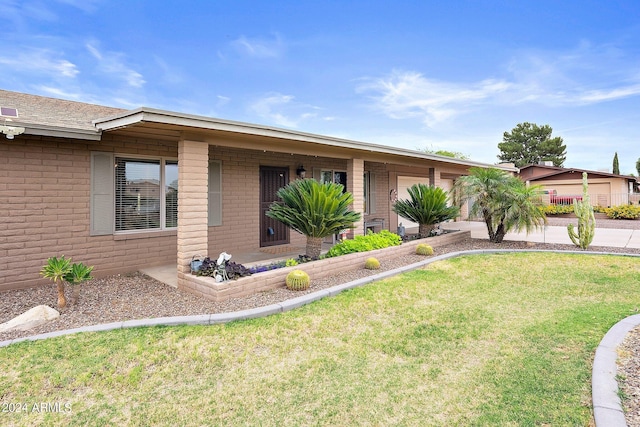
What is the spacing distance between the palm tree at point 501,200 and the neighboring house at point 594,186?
14.8 metres

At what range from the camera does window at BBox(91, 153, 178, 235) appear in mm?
6180

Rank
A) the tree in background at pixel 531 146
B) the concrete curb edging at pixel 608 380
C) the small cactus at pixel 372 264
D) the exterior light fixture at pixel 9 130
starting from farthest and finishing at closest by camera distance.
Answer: the tree in background at pixel 531 146
the small cactus at pixel 372 264
the exterior light fixture at pixel 9 130
the concrete curb edging at pixel 608 380

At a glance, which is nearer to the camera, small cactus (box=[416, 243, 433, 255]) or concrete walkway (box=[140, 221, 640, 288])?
concrete walkway (box=[140, 221, 640, 288])

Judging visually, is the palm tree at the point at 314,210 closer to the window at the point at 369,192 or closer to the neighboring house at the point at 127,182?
the neighboring house at the point at 127,182

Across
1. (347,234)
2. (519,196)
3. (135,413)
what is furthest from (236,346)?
(519,196)

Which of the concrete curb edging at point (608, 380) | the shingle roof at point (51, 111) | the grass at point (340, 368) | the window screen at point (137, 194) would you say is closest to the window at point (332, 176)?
the window screen at point (137, 194)

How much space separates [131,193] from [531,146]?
44.7m

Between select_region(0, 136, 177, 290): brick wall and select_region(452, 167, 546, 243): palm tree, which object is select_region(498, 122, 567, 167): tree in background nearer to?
select_region(452, 167, 546, 243): palm tree

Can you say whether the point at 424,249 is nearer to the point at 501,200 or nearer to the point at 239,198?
the point at 501,200

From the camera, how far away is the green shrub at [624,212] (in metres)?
16.9

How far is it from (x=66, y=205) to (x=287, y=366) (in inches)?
202

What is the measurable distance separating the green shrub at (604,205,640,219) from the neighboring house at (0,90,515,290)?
16435 mm

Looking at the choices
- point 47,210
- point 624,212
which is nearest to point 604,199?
point 624,212

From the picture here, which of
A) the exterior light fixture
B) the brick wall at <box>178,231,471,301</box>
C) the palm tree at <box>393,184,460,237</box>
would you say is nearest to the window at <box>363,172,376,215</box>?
the palm tree at <box>393,184,460,237</box>
